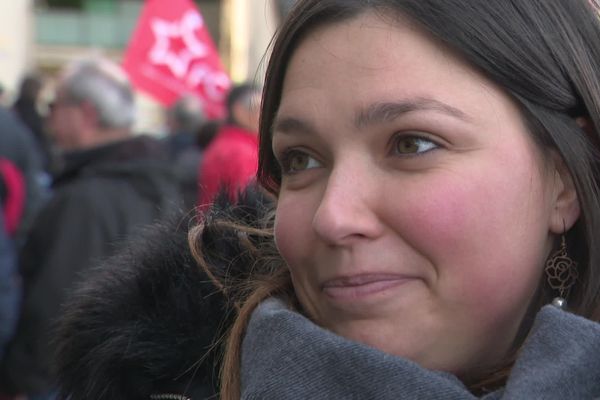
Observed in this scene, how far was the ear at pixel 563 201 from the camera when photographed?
4.71 feet

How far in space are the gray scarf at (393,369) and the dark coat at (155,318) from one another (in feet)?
0.90

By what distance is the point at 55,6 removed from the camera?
3058cm

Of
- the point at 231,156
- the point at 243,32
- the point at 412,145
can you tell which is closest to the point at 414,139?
the point at 412,145

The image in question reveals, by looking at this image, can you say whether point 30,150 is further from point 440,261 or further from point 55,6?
point 55,6

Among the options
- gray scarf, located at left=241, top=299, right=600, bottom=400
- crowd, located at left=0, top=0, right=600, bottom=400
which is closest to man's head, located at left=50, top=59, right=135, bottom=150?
A: crowd, located at left=0, top=0, right=600, bottom=400

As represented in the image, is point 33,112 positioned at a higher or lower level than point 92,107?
lower

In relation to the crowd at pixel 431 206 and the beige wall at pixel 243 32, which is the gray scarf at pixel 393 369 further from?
the beige wall at pixel 243 32

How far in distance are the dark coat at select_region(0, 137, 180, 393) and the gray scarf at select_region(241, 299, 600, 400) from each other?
8.29ft

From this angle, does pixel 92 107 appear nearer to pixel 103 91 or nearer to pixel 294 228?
pixel 103 91

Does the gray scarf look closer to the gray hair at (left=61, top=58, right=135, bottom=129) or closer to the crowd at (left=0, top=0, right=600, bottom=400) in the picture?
the crowd at (left=0, top=0, right=600, bottom=400)

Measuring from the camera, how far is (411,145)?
4.56 ft

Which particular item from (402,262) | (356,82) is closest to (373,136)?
(356,82)

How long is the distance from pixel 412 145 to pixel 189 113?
7923mm

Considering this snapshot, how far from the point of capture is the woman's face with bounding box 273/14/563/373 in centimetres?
135
